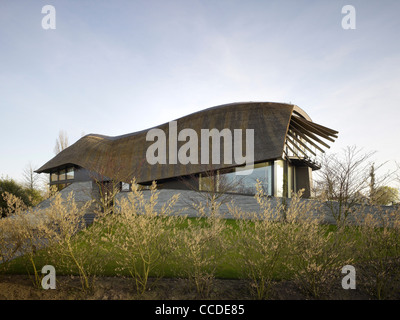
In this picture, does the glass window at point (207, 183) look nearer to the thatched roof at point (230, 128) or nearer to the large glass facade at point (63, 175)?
the thatched roof at point (230, 128)

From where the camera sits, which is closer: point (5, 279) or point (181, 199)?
point (5, 279)

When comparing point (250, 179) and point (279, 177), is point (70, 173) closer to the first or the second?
point (250, 179)

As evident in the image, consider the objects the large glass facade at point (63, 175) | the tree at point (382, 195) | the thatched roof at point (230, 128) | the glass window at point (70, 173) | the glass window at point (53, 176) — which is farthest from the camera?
the glass window at point (53, 176)

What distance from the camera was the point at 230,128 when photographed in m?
18.5

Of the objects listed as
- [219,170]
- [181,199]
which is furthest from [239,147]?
[181,199]

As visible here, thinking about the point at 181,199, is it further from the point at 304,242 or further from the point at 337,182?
the point at 304,242

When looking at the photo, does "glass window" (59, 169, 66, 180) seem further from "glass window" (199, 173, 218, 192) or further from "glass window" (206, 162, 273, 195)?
"glass window" (206, 162, 273, 195)

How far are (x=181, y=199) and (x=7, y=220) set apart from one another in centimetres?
1261

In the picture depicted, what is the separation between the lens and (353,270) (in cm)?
595

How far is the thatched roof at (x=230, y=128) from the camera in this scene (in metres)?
16.7

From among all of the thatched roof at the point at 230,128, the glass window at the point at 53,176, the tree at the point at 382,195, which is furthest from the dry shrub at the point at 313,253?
the glass window at the point at 53,176

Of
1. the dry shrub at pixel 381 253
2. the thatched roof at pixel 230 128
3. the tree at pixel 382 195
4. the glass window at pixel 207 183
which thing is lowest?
the dry shrub at pixel 381 253

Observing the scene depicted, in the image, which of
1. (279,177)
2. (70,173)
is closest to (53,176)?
(70,173)
